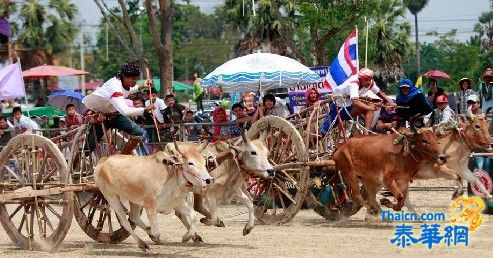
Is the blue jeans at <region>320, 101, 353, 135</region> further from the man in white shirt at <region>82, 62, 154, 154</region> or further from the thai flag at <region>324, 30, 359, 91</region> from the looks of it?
the man in white shirt at <region>82, 62, 154, 154</region>

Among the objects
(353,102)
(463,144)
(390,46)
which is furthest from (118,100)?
(390,46)

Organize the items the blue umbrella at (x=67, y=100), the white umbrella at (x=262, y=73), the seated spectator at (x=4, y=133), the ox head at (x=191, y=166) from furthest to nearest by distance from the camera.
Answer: the blue umbrella at (x=67, y=100)
the white umbrella at (x=262, y=73)
the seated spectator at (x=4, y=133)
the ox head at (x=191, y=166)

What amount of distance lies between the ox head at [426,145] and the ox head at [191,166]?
142 inches

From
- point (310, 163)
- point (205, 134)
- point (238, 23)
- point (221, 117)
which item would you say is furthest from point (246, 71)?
point (238, 23)

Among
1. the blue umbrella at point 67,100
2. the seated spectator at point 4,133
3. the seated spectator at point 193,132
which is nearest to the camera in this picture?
the seated spectator at point 193,132

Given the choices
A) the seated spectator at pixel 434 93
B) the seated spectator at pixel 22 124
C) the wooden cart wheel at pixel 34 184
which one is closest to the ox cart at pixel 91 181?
the wooden cart wheel at pixel 34 184

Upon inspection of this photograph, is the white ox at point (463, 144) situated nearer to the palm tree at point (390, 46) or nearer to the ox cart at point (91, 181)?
the ox cart at point (91, 181)

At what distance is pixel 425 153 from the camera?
49.4 feet

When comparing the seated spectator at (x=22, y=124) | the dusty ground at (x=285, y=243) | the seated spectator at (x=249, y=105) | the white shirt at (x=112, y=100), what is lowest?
the dusty ground at (x=285, y=243)

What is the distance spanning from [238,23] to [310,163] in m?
38.7

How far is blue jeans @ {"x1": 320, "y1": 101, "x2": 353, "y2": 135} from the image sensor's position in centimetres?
1625

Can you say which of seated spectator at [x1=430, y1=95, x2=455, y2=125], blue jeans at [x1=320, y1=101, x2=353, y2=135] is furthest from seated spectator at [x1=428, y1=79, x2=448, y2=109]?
blue jeans at [x1=320, y1=101, x2=353, y2=135]

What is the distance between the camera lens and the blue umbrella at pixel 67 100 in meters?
30.5

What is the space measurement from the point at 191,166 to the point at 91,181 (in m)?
1.98
